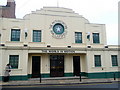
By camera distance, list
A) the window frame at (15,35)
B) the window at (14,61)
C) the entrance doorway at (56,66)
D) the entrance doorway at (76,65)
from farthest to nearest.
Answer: the entrance doorway at (76,65) → the entrance doorway at (56,66) → the window frame at (15,35) → the window at (14,61)

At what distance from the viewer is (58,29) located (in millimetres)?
15031

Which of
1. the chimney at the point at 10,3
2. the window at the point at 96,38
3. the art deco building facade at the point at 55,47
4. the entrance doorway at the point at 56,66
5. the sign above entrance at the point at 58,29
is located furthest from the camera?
the chimney at the point at 10,3

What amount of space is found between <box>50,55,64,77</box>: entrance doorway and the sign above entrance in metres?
2.74

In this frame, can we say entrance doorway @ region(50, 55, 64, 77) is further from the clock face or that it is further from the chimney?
the chimney

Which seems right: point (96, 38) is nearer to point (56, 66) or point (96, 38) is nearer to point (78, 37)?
point (78, 37)

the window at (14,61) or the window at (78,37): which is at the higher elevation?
the window at (78,37)

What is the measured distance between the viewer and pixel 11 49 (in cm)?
1312

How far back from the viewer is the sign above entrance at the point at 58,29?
14.7 m

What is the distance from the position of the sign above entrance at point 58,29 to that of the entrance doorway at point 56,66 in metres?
2.74

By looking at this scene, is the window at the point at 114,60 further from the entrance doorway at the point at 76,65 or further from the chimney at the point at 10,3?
the chimney at the point at 10,3

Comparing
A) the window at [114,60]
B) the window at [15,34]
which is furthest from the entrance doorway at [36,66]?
the window at [114,60]

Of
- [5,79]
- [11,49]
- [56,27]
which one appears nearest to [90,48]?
[56,27]

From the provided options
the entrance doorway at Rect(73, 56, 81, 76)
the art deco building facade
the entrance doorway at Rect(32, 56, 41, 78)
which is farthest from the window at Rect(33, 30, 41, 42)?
the entrance doorway at Rect(73, 56, 81, 76)

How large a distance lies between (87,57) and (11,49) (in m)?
Result: 9.40
